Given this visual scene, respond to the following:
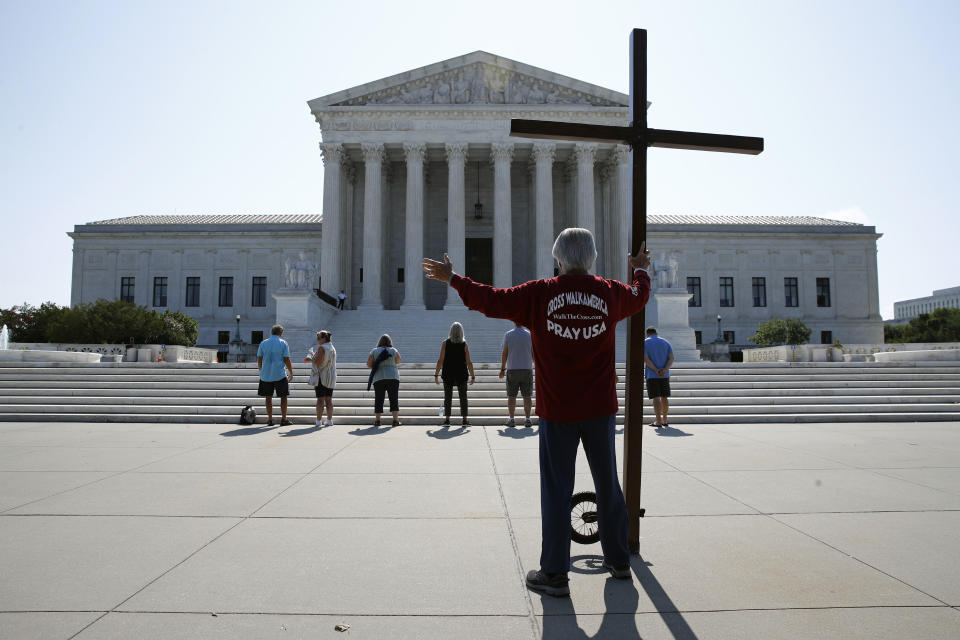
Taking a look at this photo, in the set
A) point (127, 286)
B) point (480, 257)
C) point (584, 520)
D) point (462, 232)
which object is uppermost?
point (462, 232)

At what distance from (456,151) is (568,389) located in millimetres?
35426

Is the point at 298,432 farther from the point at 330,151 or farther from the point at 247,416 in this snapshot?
the point at 330,151

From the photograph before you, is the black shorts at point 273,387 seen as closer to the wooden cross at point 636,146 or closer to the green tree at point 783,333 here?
the wooden cross at point 636,146

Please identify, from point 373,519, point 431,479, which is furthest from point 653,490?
point 373,519

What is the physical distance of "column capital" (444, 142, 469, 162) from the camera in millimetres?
37906

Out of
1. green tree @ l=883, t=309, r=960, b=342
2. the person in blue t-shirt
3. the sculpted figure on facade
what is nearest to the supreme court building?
the sculpted figure on facade

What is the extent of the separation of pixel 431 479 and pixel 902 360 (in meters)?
20.4

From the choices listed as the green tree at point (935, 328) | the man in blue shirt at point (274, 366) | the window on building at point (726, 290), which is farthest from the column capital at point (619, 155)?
the green tree at point (935, 328)

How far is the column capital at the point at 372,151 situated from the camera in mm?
37781

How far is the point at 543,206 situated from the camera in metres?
38.0

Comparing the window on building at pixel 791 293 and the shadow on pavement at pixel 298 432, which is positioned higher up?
the window on building at pixel 791 293

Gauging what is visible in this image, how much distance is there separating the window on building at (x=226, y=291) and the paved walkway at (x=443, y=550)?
49.4m

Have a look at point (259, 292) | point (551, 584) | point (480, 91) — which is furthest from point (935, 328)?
point (551, 584)

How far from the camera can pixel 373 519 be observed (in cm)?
551
